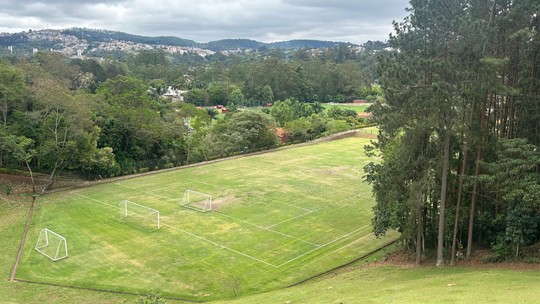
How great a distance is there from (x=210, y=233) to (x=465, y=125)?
15.3 m

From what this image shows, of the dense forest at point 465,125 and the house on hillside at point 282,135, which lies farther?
the house on hillside at point 282,135

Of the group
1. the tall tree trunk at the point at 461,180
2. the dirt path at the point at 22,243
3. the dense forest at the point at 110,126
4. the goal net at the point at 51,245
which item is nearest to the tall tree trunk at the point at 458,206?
the tall tree trunk at the point at 461,180

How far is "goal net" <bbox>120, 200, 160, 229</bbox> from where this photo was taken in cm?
2795

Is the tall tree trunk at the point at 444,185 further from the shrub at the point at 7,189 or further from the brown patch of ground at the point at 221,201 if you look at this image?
the shrub at the point at 7,189

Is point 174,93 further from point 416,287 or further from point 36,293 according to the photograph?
point 416,287

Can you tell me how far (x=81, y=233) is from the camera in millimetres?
25609

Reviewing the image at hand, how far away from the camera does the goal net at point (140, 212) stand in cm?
2795

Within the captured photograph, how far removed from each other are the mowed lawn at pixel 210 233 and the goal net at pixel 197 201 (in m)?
0.61

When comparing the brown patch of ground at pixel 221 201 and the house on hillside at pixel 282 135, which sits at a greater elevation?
the house on hillside at pixel 282 135

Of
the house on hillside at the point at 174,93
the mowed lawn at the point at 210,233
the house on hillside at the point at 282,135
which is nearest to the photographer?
the mowed lawn at the point at 210,233

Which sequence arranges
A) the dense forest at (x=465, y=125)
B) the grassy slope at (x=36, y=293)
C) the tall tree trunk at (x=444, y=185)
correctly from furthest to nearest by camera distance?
the tall tree trunk at (x=444, y=185) < the grassy slope at (x=36, y=293) < the dense forest at (x=465, y=125)

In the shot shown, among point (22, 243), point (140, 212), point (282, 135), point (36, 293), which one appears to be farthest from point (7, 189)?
point (282, 135)

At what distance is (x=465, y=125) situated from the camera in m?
17.2

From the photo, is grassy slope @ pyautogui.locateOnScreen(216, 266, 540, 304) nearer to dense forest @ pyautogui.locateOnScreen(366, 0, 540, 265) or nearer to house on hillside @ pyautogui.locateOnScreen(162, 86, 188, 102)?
dense forest @ pyautogui.locateOnScreen(366, 0, 540, 265)
